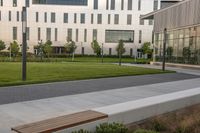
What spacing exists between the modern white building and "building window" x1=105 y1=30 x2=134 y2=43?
1.34 m

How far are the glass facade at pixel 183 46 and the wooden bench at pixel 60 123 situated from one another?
2689cm

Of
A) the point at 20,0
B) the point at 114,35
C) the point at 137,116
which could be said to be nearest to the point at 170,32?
the point at 137,116

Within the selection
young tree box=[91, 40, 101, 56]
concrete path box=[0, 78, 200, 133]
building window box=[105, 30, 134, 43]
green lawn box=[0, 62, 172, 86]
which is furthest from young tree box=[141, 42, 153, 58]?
concrete path box=[0, 78, 200, 133]

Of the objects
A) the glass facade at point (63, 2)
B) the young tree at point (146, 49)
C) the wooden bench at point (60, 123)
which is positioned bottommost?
the wooden bench at point (60, 123)

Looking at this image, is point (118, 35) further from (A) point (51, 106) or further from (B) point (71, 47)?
(A) point (51, 106)

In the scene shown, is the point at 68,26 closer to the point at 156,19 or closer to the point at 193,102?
the point at 156,19

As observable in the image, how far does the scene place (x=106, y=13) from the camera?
75.8 metres

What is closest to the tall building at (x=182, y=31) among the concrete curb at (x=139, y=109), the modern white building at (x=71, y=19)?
the concrete curb at (x=139, y=109)

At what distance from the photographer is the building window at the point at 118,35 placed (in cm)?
7706

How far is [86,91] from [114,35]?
66.9m

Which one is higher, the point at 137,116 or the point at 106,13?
the point at 106,13

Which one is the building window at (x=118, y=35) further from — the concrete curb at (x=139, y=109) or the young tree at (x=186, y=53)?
the concrete curb at (x=139, y=109)

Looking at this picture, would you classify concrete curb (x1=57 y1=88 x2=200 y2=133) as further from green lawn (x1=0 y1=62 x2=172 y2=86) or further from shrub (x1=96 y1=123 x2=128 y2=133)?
green lawn (x1=0 y1=62 x2=172 y2=86)

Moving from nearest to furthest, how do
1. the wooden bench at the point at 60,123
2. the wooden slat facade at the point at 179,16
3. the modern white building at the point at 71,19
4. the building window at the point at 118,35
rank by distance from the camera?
the wooden bench at the point at 60,123 → the wooden slat facade at the point at 179,16 → the modern white building at the point at 71,19 → the building window at the point at 118,35
